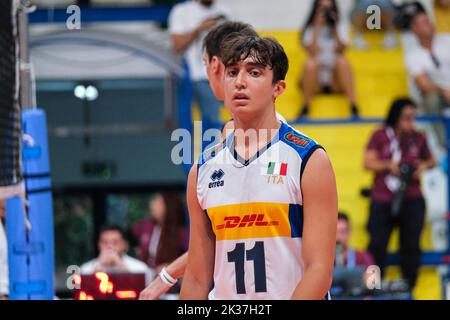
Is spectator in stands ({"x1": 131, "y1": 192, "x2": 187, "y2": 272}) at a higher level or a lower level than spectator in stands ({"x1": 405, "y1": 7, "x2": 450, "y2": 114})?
lower

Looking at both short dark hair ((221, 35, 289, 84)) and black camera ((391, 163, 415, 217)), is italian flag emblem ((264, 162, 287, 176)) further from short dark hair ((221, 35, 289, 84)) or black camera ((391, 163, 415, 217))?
black camera ((391, 163, 415, 217))

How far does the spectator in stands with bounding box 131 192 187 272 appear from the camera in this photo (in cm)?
1166

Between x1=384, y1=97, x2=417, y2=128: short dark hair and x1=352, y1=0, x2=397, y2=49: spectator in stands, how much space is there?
2339 millimetres

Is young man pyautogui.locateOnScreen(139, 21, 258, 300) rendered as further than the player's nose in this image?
Yes

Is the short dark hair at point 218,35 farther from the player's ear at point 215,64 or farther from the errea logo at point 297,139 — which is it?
the errea logo at point 297,139

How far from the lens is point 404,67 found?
15.1m

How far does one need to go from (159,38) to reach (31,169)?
21.9 ft

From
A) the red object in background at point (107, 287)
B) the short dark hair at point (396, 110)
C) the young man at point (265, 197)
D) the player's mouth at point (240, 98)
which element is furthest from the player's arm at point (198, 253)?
the short dark hair at point (396, 110)

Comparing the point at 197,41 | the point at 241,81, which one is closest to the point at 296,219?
the point at 241,81

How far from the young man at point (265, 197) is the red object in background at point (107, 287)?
1.70 m

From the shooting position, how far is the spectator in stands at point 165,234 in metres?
11.7

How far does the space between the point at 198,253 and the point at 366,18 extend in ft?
31.1

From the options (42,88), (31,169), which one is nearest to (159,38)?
(42,88)

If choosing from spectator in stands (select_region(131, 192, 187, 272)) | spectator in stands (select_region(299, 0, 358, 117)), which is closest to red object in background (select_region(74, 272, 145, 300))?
spectator in stands (select_region(131, 192, 187, 272))
